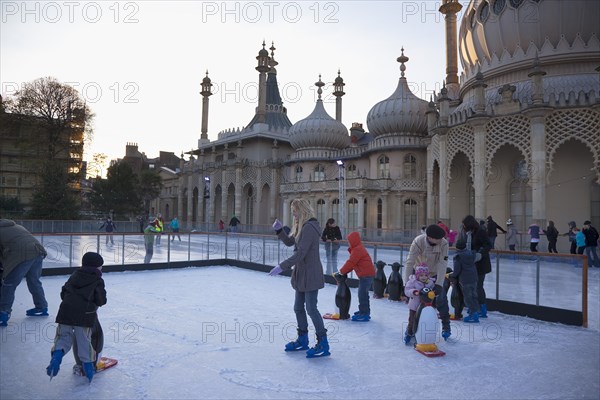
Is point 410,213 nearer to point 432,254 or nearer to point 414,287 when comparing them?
point 432,254

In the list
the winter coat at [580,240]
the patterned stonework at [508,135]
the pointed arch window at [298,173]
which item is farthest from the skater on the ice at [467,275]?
the pointed arch window at [298,173]

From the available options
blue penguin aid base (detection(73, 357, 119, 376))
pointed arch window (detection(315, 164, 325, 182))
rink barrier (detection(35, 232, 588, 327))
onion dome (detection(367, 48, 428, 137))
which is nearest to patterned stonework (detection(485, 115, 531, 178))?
onion dome (detection(367, 48, 428, 137))

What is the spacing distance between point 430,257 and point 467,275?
160 centimetres

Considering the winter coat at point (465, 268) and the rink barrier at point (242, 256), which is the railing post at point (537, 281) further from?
the winter coat at point (465, 268)

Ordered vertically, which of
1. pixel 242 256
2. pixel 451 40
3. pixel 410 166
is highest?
pixel 451 40

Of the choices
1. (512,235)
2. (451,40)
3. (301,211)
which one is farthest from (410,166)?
(301,211)

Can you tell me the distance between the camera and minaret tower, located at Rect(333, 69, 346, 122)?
48.9 meters

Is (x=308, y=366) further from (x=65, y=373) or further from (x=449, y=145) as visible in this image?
(x=449, y=145)

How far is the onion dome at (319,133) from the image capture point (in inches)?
1487

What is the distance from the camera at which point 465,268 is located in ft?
22.6

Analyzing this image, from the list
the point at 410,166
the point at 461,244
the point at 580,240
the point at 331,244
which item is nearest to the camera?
the point at 461,244

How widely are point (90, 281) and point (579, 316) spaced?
23.0 feet

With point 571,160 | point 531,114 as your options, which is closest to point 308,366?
point 531,114

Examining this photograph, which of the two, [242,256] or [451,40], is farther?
[451,40]
